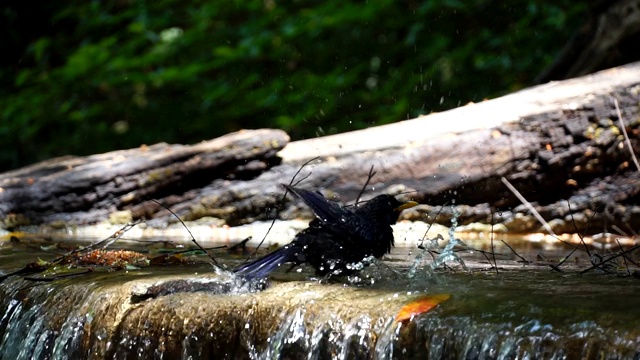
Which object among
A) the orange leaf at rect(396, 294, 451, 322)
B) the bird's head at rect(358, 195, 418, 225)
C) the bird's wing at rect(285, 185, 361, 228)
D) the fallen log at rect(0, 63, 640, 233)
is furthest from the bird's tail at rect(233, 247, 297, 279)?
the fallen log at rect(0, 63, 640, 233)

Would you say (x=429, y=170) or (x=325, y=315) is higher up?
(x=429, y=170)

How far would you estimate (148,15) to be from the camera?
12.4 m

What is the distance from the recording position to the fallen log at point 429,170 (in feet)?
20.1

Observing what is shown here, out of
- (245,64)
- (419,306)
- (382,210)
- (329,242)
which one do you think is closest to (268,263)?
(329,242)

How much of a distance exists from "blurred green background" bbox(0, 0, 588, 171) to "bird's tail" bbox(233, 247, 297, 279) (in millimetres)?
6479

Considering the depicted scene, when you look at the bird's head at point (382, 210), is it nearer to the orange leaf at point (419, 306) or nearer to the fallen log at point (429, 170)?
the orange leaf at point (419, 306)

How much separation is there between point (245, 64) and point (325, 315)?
8.81 meters

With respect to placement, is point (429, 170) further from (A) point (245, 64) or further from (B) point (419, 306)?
(A) point (245, 64)

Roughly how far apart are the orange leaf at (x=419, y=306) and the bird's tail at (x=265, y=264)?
800mm

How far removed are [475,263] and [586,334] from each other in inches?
72.7

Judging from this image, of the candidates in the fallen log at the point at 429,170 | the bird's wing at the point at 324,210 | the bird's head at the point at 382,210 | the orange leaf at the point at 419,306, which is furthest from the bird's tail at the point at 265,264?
the fallen log at the point at 429,170

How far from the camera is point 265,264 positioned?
366 cm

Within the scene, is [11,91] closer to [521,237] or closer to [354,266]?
[521,237]

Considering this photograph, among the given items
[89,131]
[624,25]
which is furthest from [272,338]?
[89,131]
